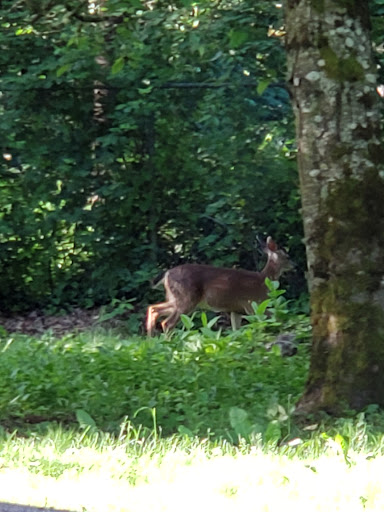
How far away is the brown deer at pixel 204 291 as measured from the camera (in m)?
14.1

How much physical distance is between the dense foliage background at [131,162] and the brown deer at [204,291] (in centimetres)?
109

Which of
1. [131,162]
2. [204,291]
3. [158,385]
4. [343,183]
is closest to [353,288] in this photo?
[343,183]

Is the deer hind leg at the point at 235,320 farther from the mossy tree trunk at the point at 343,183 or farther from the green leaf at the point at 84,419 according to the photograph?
the green leaf at the point at 84,419

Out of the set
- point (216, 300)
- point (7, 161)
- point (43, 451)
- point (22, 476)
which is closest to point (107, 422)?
point (43, 451)

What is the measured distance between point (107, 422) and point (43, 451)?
1029 mm

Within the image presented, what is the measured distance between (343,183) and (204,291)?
22.4 ft

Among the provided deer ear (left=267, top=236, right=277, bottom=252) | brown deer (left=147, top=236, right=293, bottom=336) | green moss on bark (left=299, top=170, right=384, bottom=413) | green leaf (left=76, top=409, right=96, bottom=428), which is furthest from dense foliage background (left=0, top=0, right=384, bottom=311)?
green leaf (left=76, top=409, right=96, bottom=428)

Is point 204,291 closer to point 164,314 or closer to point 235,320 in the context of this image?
point 164,314

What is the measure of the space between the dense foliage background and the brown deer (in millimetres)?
1088

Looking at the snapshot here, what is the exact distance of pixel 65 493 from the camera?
5.64 m

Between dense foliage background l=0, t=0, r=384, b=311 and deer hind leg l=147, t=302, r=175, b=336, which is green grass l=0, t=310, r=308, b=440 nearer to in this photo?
deer hind leg l=147, t=302, r=175, b=336

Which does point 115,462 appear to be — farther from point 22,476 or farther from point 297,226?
point 297,226

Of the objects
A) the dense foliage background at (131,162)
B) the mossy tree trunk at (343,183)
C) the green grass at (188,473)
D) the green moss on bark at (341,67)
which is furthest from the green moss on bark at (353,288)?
the dense foliage background at (131,162)

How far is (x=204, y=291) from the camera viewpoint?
558 inches
